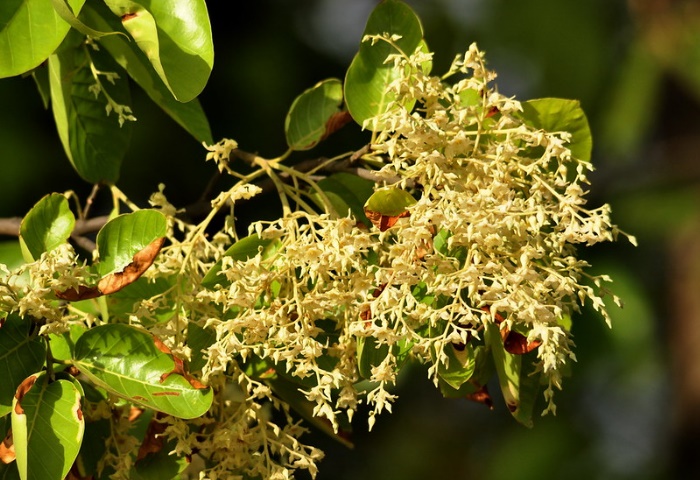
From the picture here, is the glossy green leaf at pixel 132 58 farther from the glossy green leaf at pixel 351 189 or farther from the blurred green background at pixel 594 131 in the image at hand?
the blurred green background at pixel 594 131

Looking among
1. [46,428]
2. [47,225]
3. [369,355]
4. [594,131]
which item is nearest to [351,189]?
[369,355]

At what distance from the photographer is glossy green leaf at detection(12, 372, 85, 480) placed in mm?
1023

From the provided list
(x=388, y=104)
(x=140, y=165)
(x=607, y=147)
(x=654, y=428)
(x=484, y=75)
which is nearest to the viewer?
(x=484, y=75)

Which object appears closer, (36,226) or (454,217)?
(454,217)

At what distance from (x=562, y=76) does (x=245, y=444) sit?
3.17 m

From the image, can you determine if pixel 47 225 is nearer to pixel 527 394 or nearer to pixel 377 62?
pixel 377 62

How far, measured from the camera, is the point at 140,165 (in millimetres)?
3533

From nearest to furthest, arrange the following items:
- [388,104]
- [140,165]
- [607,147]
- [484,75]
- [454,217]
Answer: [454,217]
[484,75]
[388,104]
[140,165]
[607,147]

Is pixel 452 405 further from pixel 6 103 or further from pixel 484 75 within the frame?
pixel 484 75

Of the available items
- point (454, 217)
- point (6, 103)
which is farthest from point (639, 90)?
point (454, 217)

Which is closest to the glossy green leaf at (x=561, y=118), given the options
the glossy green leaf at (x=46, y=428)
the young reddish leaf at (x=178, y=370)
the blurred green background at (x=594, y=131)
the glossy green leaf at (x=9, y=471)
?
the young reddish leaf at (x=178, y=370)

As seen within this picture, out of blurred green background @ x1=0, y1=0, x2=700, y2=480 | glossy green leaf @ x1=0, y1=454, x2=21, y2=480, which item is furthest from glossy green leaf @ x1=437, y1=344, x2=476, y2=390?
blurred green background @ x1=0, y1=0, x2=700, y2=480

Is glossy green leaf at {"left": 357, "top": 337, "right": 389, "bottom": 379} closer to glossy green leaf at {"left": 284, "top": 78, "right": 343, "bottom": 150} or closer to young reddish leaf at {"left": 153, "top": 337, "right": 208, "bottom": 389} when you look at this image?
young reddish leaf at {"left": 153, "top": 337, "right": 208, "bottom": 389}

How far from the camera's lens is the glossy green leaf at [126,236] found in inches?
44.9
